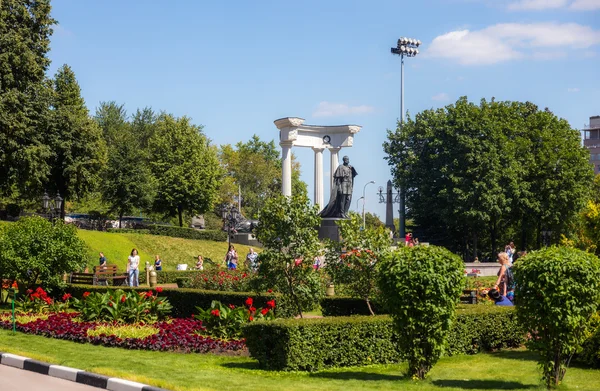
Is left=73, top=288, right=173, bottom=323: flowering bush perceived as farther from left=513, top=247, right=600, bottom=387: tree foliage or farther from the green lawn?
left=513, top=247, right=600, bottom=387: tree foliage

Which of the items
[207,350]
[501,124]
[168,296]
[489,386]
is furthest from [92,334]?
[501,124]

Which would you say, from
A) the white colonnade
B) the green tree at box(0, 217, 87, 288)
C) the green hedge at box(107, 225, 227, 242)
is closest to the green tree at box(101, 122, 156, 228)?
the green hedge at box(107, 225, 227, 242)

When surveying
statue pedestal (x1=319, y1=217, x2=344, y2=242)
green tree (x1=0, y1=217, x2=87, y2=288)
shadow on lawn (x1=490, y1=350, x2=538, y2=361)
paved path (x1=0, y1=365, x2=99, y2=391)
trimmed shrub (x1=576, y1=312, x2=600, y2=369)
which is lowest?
paved path (x1=0, y1=365, x2=99, y2=391)

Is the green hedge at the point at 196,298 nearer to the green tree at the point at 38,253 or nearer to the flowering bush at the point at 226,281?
the flowering bush at the point at 226,281

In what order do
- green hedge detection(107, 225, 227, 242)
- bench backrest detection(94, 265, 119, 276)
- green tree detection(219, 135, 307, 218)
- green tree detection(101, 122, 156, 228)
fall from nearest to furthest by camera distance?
bench backrest detection(94, 265, 119, 276) < green hedge detection(107, 225, 227, 242) < green tree detection(101, 122, 156, 228) < green tree detection(219, 135, 307, 218)

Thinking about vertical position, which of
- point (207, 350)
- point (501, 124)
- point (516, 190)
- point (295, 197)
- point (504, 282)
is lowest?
point (207, 350)

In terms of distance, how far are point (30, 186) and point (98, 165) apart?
8.09 m

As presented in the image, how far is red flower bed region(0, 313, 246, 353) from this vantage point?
14633 mm

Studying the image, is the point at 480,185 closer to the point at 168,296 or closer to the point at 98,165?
the point at 98,165

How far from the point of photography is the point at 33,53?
39.3 meters

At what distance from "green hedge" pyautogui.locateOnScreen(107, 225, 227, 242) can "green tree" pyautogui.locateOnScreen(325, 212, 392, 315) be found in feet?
129

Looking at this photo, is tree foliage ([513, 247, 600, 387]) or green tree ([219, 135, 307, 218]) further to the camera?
green tree ([219, 135, 307, 218])

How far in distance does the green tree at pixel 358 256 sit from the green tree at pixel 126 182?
1846 inches

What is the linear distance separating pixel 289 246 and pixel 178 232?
137 feet
